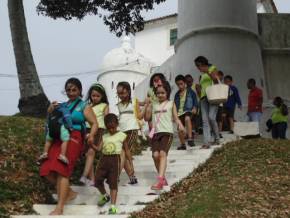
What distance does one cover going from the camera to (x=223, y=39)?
62.1 feet

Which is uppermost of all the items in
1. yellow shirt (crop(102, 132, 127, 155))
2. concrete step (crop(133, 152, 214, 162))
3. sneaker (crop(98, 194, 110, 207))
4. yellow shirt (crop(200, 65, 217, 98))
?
yellow shirt (crop(200, 65, 217, 98))

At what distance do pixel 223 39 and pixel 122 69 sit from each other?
17.2 m

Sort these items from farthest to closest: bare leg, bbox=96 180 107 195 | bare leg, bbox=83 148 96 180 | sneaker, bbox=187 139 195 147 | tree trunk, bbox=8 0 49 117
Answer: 1. tree trunk, bbox=8 0 49 117
2. sneaker, bbox=187 139 195 147
3. bare leg, bbox=83 148 96 180
4. bare leg, bbox=96 180 107 195

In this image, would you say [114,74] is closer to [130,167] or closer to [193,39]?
[193,39]

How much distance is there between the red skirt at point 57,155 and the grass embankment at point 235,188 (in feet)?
3.84

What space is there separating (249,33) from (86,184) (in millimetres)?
10849

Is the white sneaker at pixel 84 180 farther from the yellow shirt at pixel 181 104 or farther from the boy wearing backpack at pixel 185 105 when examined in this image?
the yellow shirt at pixel 181 104

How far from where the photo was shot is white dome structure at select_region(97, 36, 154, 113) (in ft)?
117

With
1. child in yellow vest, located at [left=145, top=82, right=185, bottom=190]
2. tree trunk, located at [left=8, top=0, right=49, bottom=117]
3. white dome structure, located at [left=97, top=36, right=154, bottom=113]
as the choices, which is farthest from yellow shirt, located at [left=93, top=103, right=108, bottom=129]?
white dome structure, located at [left=97, top=36, right=154, bottom=113]

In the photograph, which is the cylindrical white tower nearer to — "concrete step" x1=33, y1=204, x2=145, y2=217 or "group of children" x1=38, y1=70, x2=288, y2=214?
→ "group of children" x1=38, y1=70, x2=288, y2=214

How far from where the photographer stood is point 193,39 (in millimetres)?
19312

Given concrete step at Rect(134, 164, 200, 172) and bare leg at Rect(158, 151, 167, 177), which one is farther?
concrete step at Rect(134, 164, 200, 172)

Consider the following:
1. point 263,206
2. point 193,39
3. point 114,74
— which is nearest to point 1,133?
point 263,206

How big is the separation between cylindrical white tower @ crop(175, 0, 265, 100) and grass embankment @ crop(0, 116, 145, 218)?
7.67 meters
